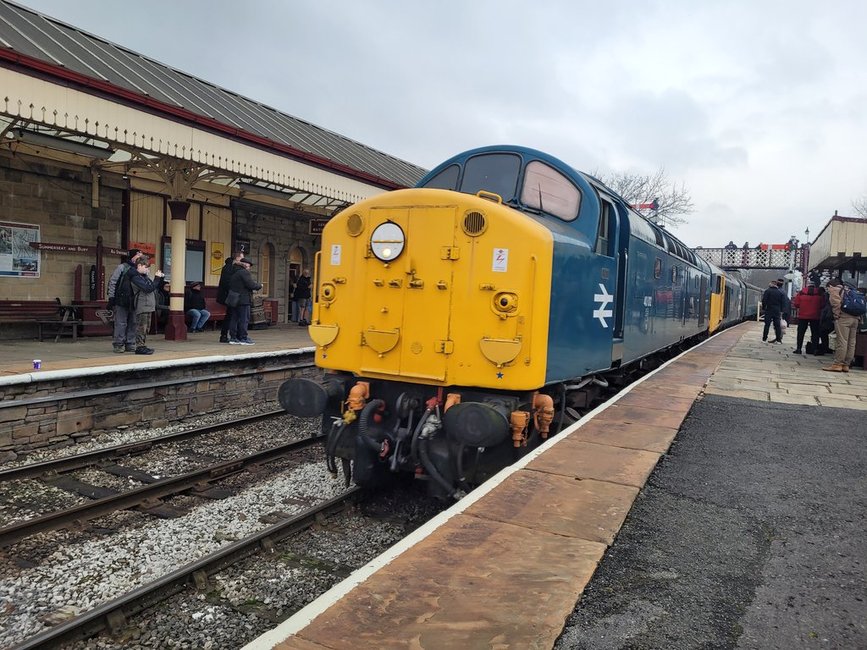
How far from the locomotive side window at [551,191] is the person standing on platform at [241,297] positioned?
7.01 metres

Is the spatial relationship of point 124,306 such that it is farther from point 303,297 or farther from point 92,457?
point 303,297

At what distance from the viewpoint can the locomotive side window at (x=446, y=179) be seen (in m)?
6.09

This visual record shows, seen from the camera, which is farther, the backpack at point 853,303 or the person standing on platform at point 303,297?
the person standing on platform at point 303,297

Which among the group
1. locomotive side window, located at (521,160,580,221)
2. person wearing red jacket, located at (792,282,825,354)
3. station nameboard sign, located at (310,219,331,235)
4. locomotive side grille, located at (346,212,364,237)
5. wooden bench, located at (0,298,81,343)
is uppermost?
station nameboard sign, located at (310,219,331,235)

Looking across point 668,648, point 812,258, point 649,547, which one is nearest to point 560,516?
point 649,547

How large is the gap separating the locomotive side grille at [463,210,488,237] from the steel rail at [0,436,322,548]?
358cm

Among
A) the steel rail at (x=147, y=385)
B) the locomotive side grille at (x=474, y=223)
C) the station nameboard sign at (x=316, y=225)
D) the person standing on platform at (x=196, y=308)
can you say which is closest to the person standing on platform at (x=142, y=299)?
the steel rail at (x=147, y=385)

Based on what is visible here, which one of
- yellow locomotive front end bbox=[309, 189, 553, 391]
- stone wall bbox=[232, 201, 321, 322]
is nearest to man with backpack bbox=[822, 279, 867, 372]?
yellow locomotive front end bbox=[309, 189, 553, 391]

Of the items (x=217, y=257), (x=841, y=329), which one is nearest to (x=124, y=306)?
(x=217, y=257)

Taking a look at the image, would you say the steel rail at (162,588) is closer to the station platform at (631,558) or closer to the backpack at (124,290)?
the station platform at (631,558)

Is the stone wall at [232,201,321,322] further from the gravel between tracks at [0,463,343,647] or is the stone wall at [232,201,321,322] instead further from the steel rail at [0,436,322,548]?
the gravel between tracks at [0,463,343,647]

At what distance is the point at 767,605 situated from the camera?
2750 millimetres

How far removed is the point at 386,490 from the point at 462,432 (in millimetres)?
1645

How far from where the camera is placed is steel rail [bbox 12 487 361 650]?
3336 mm
